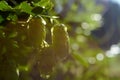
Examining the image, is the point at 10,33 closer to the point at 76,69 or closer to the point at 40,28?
the point at 40,28

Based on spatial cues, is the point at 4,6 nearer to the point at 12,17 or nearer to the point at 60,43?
the point at 12,17

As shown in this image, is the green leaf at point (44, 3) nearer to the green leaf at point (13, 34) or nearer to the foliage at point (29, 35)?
the foliage at point (29, 35)

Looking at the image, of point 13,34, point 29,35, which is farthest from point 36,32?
point 13,34

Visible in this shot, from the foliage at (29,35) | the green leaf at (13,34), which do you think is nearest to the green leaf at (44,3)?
the foliage at (29,35)

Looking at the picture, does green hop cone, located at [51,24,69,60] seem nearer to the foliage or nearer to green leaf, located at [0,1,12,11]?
the foliage

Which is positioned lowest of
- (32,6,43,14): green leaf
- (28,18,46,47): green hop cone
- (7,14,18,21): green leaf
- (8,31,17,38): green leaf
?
(8,31,17,38): green leaf

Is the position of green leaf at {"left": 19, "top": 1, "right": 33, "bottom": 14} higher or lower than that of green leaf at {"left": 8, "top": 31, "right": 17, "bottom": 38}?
higher

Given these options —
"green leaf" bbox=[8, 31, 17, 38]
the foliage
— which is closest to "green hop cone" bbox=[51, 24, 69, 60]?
the foliage

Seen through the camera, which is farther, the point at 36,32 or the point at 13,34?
the point at 13,34

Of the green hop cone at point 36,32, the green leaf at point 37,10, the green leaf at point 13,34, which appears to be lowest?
the green leaf at point 13,34

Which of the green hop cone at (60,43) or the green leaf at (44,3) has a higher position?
the green leaf at (44,3)
